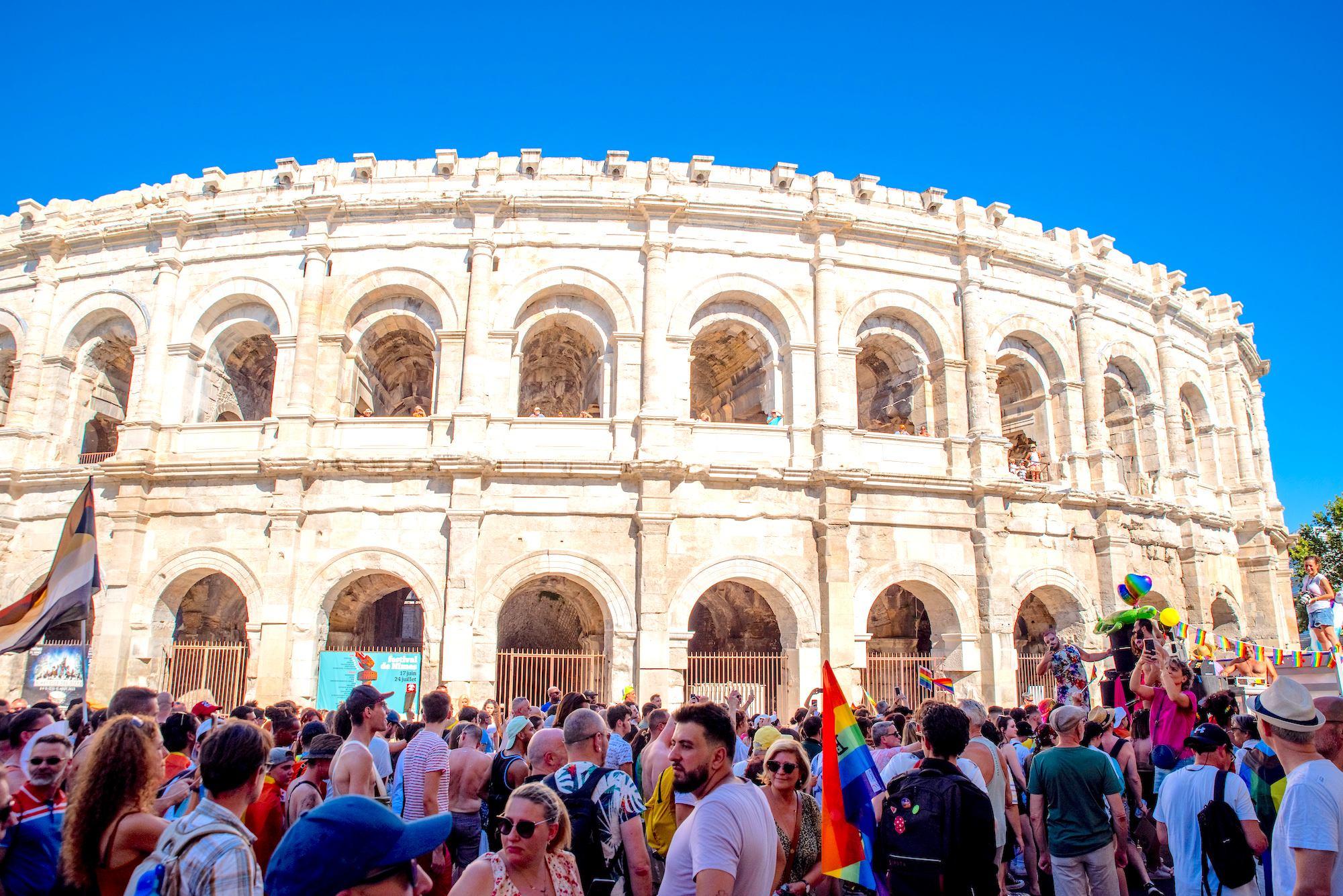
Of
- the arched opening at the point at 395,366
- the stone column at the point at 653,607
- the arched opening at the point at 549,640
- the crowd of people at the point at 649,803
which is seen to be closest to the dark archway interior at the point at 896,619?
the stone column at the point at 653,607

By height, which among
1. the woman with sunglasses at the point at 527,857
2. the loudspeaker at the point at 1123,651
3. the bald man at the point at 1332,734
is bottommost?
the woman with sunglasses at the point at 527,857

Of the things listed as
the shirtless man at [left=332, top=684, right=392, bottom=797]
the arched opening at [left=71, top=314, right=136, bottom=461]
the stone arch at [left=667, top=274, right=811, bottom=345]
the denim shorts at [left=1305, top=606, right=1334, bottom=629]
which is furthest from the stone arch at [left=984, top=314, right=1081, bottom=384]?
the arched opening at [left=71, top=314, right=136, bottom=461]

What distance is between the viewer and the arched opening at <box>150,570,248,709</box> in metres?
15.0

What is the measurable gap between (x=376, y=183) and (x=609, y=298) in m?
5.27

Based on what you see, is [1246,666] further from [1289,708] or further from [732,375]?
[1289,708]

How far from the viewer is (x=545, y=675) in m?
16.2

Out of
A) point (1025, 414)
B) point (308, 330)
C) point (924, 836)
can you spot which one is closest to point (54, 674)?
point (308, 330)

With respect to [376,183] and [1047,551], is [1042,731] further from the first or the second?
[376,183]

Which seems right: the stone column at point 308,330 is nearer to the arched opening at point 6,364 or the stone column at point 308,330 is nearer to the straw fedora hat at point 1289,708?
the arched opening at point 6,364

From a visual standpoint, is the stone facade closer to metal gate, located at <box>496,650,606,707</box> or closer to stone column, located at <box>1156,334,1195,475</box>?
stone column, located at <box>1156,334,1195,475</box>

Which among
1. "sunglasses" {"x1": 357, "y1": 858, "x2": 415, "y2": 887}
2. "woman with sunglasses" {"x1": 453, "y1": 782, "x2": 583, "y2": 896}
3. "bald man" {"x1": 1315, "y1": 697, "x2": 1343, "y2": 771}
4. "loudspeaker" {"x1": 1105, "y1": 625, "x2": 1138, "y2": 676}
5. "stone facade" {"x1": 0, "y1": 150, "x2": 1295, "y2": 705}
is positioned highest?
"stone facade" {"x1": 0, "y1": 150, "x2": 1295, "y2": 705}

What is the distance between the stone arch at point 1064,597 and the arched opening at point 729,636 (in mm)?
4830

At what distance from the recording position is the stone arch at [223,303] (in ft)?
52.9

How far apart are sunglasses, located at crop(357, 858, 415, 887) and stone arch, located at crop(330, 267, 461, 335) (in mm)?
14379
